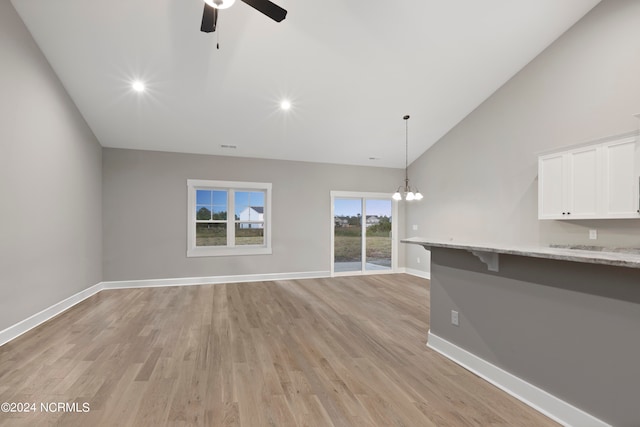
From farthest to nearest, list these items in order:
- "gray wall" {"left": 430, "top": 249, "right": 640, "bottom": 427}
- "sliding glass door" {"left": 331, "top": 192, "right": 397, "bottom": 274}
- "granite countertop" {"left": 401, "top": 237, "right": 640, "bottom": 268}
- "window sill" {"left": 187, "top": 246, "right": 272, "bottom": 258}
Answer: "sliding glass door" {"left": 331, "top": 192, "right": 397, "bottom": 274}
"window sill" {"left": 187, "top": 246, "right": 272, "bottom": 258}
"gray wall" {"left": 430, "top": 249, "right": 640, "bottom": 427}
"granite countertop" {"left": 401, "top": 237, "right": 640, "bottom": 268}

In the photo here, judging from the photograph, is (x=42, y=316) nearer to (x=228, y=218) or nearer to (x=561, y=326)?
(x=228, y=218)

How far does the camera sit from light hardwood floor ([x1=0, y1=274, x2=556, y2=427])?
1.93 metres

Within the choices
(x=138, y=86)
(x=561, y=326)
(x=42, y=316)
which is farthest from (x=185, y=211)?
(x=561, y=326)

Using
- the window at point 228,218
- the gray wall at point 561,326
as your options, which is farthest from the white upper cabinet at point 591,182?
the window at point 228,218

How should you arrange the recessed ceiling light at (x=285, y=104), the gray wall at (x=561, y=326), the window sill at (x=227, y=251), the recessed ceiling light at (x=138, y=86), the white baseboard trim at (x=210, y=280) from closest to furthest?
the gray wall at (x=561, y=326)
the recessed ceiling light at (x=138, y=86)
the recessed ceiling light at (x=285, y=104)
the white baseboard trim at (x=210, y=280)
the window sill at (x=227, y=251)

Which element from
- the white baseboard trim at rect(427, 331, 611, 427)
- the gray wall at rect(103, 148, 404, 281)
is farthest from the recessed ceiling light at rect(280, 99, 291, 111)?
the white baseboard trim at rect(427, 331, 611, 427)

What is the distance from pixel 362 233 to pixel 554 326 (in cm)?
520

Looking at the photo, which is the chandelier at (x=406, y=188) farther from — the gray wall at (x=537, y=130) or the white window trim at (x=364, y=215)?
the gray wall at (x=537, y=130)

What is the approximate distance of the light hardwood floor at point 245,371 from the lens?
1.93 metres

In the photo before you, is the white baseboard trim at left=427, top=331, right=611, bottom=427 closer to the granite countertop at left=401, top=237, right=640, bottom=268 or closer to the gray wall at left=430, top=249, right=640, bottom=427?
the gray wall at left=430, top=249, right=640, bottom=427

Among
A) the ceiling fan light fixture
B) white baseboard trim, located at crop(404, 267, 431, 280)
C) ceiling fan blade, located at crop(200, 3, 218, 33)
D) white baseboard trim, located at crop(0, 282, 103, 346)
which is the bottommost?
white baseboard trim, located at crop(404, 267, 431, 280)

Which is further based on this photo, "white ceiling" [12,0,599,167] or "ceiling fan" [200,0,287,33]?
"white ceiling" [12,0,599,167]

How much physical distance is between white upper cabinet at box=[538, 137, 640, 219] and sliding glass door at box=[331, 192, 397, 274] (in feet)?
11.7

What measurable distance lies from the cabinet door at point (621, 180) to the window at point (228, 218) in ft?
17.6
